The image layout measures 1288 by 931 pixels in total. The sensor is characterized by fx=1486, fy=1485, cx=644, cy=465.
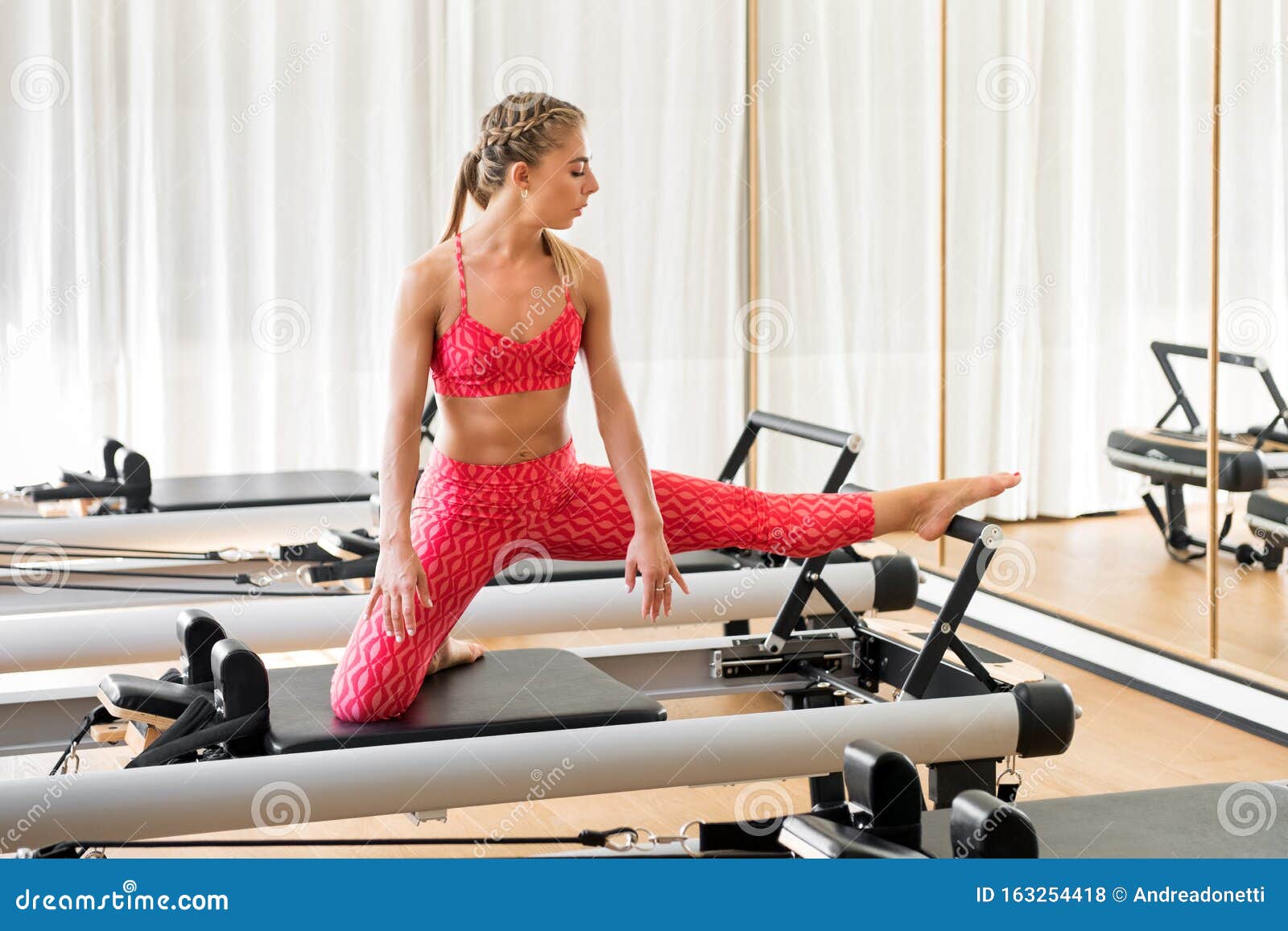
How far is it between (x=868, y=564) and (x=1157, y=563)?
3.04 ft

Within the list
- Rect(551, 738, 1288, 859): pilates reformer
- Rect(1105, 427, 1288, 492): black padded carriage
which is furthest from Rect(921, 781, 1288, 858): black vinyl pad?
Rect(1105, 427, 1288, 492): black padded carriage

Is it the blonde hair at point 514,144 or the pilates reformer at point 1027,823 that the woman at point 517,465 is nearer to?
the blonde hair at point 514,144

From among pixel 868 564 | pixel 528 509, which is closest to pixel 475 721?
pixel 528 509

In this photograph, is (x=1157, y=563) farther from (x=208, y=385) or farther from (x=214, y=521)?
(x=208, y=385)

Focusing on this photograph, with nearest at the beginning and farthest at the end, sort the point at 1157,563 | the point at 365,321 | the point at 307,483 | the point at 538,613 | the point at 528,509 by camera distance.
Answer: the point at 528,509, the point at 538,613, the point at 1157,563, the point at 307,483, the point at 365,321

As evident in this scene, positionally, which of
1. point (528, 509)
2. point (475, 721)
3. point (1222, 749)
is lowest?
point (1222, 749)

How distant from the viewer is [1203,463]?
135 inches

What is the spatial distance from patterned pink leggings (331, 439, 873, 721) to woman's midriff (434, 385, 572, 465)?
0.06 feet

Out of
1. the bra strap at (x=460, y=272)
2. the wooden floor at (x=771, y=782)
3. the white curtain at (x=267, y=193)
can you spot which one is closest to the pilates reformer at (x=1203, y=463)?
the wooden floor at (x=771, y=782)

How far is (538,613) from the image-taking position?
2994 mm

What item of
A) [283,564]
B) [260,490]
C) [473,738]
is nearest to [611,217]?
[260,490]

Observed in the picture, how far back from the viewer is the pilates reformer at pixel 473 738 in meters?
1.95

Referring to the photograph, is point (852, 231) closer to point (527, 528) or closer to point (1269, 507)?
point (1269, 507)
